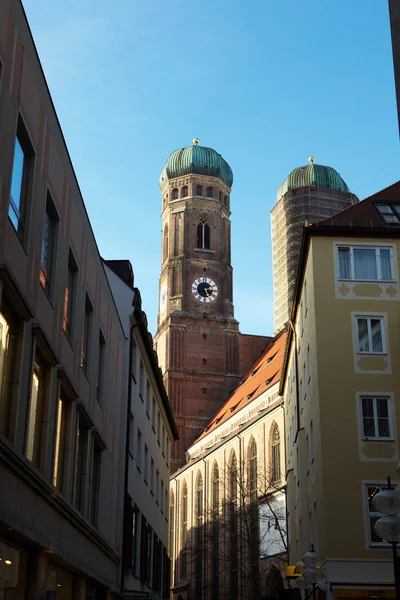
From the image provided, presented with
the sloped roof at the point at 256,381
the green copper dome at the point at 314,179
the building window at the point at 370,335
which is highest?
the green copper dome at the point at 314,179

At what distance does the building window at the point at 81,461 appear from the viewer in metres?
19.2

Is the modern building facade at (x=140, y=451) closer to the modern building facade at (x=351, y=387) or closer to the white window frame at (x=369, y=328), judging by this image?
the modern building facade at (x=351, y=387)

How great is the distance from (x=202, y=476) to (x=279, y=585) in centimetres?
2206

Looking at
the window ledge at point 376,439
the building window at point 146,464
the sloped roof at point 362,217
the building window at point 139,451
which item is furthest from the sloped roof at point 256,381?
the window ledge at point 376,439

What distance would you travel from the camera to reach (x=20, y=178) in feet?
44.8

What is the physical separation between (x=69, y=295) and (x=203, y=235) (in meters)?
75.1

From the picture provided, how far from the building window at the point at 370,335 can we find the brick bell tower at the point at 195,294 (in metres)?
58.3

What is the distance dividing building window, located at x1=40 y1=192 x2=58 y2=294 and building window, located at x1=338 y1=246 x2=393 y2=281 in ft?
43.3

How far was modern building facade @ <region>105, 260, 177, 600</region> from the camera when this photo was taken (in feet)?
90.6

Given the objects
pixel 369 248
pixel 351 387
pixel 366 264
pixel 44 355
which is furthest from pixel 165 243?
pixel 44 355

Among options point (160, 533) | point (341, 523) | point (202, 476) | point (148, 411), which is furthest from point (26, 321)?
point (202, 476)

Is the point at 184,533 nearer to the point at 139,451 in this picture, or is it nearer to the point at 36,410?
the point at 139,451

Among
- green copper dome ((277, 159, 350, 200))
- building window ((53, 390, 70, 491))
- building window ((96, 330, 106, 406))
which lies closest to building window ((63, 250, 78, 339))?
building window ((53, 390, 70, 491))

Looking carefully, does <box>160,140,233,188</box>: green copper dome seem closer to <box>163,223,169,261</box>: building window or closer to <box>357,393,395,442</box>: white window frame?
<box>163,223,169,261</box>: building window
